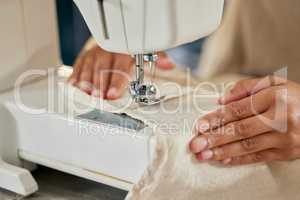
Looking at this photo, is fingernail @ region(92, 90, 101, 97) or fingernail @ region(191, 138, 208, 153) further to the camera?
fingernail @ region(92, 90, 101, 97)

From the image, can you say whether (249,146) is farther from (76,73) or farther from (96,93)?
(76,73)

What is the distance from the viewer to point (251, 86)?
36.6 inches

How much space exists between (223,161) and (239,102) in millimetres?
96

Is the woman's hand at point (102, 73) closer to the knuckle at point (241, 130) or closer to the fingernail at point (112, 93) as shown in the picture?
the fingernail at point (112, 93)

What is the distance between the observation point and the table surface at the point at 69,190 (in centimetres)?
101

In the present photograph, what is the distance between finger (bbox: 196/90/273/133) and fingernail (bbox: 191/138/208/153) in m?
0.02

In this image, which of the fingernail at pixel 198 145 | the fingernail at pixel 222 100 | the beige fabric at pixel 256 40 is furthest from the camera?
the beige fabric at pixel 256 40

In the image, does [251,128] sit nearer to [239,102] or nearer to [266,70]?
[239,102]

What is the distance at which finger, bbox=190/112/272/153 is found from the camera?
2.84 feet

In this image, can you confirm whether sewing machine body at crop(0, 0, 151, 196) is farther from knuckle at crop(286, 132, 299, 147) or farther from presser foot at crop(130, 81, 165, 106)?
knuckle at crop(286, 132, 299, 147)

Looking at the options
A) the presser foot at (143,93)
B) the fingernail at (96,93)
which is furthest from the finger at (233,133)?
the fingernail at (96,93)

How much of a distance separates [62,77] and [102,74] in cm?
9

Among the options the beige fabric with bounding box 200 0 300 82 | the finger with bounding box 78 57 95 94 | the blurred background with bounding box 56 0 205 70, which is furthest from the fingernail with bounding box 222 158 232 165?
the blurred background with bounding box 56 0 205 70

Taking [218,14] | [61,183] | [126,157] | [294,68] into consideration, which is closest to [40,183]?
[61,183]
